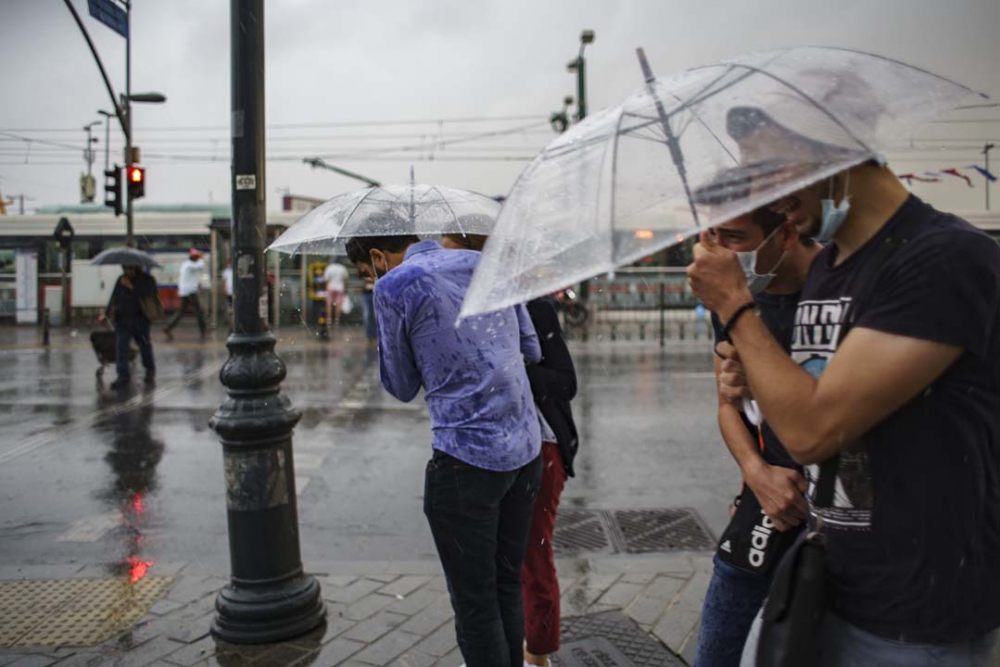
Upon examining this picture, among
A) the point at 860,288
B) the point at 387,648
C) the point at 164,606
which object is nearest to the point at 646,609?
the point at 387,648


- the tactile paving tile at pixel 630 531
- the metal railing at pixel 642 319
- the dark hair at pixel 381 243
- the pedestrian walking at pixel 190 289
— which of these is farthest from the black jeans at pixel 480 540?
the pedestrian walking at pixel 190 289

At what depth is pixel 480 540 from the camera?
2619mm

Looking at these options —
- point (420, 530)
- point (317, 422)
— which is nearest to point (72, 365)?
point (317, 422)

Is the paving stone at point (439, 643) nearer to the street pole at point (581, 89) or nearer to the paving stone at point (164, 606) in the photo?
the paving stone at point (164, 606)

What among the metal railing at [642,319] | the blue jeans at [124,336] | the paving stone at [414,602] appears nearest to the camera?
the paving stone at [414,602]

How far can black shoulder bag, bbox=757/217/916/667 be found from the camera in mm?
1582

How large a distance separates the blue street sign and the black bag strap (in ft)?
36.4

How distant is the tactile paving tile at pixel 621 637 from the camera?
3492 mm

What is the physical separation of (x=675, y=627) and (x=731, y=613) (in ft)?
5.33

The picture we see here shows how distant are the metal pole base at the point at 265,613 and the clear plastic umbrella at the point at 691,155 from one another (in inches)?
102

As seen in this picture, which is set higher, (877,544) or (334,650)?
(877,544)

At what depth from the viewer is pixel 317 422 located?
9141 mm

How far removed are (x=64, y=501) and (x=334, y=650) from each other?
11.7 feet

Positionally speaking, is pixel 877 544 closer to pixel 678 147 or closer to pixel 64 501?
pixel 678 147
